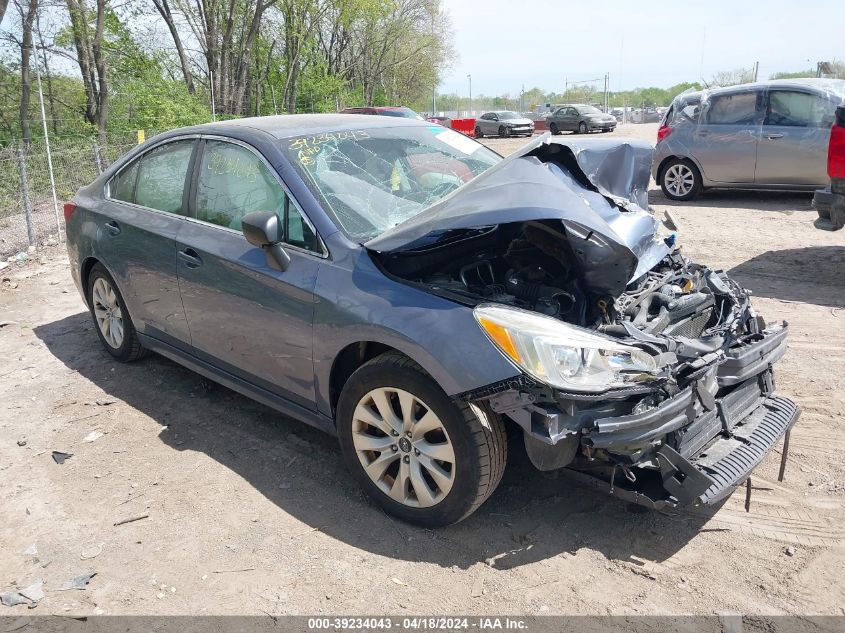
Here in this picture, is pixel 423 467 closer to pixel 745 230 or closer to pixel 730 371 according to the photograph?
pixel 730 371

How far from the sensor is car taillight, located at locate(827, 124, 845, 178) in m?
6.51

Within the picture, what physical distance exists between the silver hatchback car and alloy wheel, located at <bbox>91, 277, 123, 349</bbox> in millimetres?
8934

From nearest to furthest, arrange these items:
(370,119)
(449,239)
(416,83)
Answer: (449,239) → (370,119) → (416,83)

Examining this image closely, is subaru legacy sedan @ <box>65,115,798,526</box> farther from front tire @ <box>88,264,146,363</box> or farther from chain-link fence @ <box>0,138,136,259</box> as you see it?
chain-link fence @ <box>0,138,136,259</box>

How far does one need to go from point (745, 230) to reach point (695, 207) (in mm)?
1854

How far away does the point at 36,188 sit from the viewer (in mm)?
9961

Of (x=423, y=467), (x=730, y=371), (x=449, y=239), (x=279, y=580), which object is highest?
(x=449, y=239)

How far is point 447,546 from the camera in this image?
10.1 ft

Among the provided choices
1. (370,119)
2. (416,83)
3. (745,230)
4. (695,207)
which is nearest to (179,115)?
(695,207)

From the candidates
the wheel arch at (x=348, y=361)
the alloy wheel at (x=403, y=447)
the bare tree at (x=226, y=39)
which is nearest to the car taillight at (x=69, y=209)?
the wheel arch at (x=348, y=361)

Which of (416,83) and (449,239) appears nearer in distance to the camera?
(449,239)

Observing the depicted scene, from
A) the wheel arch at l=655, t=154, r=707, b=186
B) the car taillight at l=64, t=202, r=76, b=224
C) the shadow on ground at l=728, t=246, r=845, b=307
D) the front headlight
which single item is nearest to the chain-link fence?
the car taillight at l=64, t=202, r=76, b=224

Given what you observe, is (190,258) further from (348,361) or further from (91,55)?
(91,55)

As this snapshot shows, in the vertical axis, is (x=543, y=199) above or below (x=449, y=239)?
above
